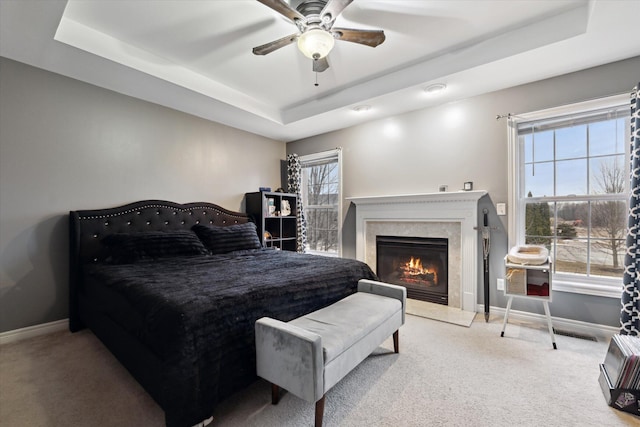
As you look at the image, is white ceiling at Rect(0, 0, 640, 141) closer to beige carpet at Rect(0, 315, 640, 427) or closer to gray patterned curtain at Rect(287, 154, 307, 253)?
gray patterned curtain at Rect(287, 154, 307, 253)

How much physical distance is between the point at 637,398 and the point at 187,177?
4.47 metres

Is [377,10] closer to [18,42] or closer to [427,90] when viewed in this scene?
[427,90]

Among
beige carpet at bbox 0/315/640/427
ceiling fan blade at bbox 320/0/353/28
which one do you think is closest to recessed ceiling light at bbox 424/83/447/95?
ceiling fan blade at bbox 320/0/353/28

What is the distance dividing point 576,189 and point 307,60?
3016mm

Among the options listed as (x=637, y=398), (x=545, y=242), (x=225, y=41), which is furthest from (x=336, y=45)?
(x=637, y=398)

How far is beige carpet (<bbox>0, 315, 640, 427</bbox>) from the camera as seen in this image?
1494mm

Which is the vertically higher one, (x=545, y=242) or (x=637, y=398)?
(x=545, y=242)

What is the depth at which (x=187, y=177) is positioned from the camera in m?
3.71

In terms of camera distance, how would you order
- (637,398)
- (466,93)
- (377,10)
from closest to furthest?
(637,398) → (377,10) → (466,93)

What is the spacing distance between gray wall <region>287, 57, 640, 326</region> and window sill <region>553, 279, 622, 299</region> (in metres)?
0.06

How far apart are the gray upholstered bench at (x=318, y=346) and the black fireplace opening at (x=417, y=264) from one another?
71.8 inches

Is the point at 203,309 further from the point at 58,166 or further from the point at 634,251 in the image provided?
the point at 634,251

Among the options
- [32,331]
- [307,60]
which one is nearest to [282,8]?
[307,60]

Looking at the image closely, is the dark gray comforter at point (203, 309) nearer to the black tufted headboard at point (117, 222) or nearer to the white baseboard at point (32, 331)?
the black tufted headboard at point (117, 222)
